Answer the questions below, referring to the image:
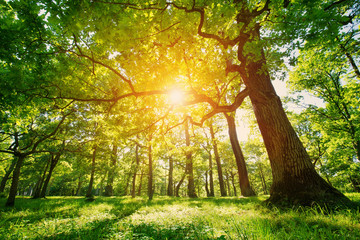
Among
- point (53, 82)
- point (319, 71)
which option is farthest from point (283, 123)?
point (319, 71)

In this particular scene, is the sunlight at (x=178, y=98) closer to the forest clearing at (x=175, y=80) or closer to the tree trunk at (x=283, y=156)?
the forest clearing at (x=175, y=80)

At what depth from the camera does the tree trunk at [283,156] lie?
3992mm

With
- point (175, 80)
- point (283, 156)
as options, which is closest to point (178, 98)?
point (175, 80)

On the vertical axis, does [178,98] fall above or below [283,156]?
above

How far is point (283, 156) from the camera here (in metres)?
4.62

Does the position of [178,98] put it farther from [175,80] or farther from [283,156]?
[283,156]

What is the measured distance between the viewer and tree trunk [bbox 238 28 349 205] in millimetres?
3992

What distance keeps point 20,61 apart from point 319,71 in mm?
19411

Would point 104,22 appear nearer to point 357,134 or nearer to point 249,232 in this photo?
point 249,232

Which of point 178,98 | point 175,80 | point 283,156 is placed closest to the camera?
point 283,156

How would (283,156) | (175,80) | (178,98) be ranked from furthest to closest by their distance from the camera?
1. (178,98)
2. (175,80)
3. (283,156)

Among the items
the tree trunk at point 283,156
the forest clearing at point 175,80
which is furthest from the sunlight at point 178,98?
the tree trunk at point 283,156

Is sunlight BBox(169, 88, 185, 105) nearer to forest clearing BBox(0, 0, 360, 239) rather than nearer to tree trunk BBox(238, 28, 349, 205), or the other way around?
forest clearing BBox(0, 0, 360, 239)

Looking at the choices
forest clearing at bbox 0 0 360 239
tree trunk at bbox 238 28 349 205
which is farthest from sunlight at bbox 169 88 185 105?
tree trunk at bbox 238 28 349 205
